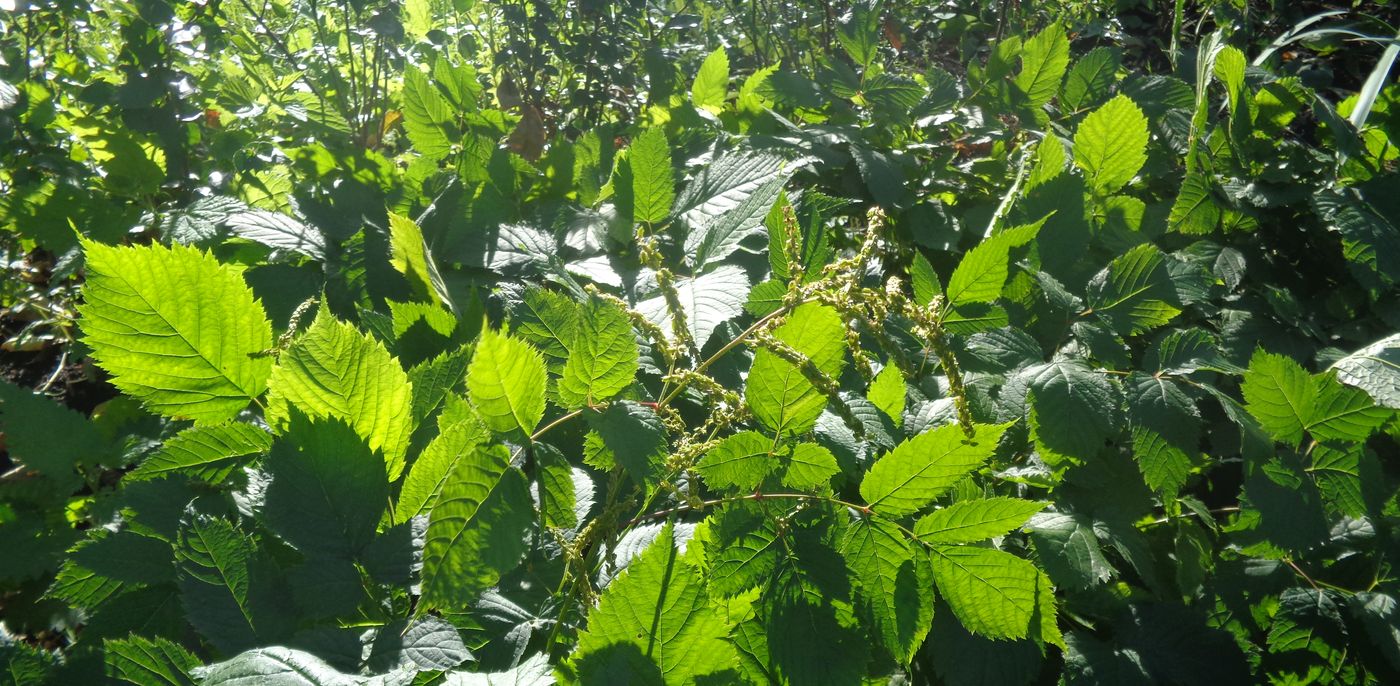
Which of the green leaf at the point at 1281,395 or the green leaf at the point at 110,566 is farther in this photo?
the green leaf at the point at 1281,395

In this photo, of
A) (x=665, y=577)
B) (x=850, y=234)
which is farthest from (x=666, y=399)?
(x=850, y=234)

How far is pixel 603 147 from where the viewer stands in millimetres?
1590

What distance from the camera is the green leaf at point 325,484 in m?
0.74

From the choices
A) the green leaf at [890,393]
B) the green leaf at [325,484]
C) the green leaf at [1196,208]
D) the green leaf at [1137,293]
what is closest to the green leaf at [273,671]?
the green leaf at [325,484]

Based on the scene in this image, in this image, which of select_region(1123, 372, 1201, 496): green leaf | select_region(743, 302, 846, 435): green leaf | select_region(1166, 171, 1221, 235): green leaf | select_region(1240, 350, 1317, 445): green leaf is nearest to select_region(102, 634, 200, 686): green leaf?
select_region(743, 302, 846, 435): green leaf

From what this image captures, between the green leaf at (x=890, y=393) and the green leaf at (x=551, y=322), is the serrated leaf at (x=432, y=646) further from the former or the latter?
the green leaf at (x=890, y=393)

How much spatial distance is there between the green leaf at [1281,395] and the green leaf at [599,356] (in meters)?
0.76

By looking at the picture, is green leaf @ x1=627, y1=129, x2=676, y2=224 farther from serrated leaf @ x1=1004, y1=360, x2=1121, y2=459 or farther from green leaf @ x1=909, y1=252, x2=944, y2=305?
serrated leaf @ x1=1004, y1=360, x2=1121, y2=459

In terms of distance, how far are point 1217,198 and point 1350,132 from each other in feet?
0.81

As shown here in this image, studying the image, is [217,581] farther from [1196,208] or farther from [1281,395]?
[1196,208]

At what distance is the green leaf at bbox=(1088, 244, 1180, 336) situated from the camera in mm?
1165

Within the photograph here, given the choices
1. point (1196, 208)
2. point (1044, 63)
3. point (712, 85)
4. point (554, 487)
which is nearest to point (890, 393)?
point (554, 487)

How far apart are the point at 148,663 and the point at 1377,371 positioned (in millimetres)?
1369

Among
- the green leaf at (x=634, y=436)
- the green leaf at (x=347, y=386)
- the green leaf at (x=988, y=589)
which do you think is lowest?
the green leaf at (x=988, y=589)
